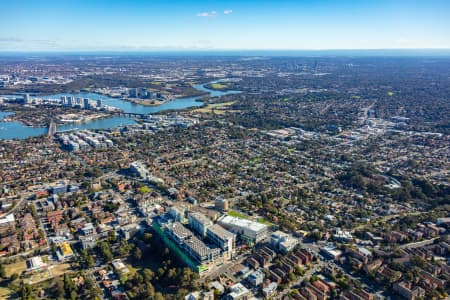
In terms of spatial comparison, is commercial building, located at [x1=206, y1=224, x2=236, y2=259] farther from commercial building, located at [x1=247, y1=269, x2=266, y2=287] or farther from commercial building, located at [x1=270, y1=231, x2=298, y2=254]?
commercial building, located at [x1=270, y1=231, x2=298, y2=254]

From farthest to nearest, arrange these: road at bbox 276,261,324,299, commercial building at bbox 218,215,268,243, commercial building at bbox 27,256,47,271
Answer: commercial building at bbox 218,215,268,243 → commercial building at bbox 27,256,47,271 → road at bbox 276,261,324,299

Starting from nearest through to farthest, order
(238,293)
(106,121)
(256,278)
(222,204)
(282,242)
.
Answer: (238,293) → (256,278) → (282,242) → (222,204) → (106,121)

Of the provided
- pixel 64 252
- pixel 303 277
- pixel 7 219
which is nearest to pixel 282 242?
pixel 303 277

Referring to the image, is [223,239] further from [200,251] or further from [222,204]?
[222,204]

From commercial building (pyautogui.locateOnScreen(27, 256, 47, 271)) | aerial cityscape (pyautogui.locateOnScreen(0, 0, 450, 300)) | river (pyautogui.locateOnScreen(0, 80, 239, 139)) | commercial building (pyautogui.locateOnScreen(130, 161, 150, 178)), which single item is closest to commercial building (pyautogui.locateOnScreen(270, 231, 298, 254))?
aerial cityscape (pyautogui.locateOnScreen(0, 0, 450, 300))

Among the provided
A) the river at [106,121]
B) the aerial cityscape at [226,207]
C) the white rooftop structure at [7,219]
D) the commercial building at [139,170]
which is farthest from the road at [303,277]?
the river at [106,121]

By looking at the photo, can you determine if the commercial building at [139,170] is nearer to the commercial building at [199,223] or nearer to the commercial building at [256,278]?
the commercial building at [199,223]
